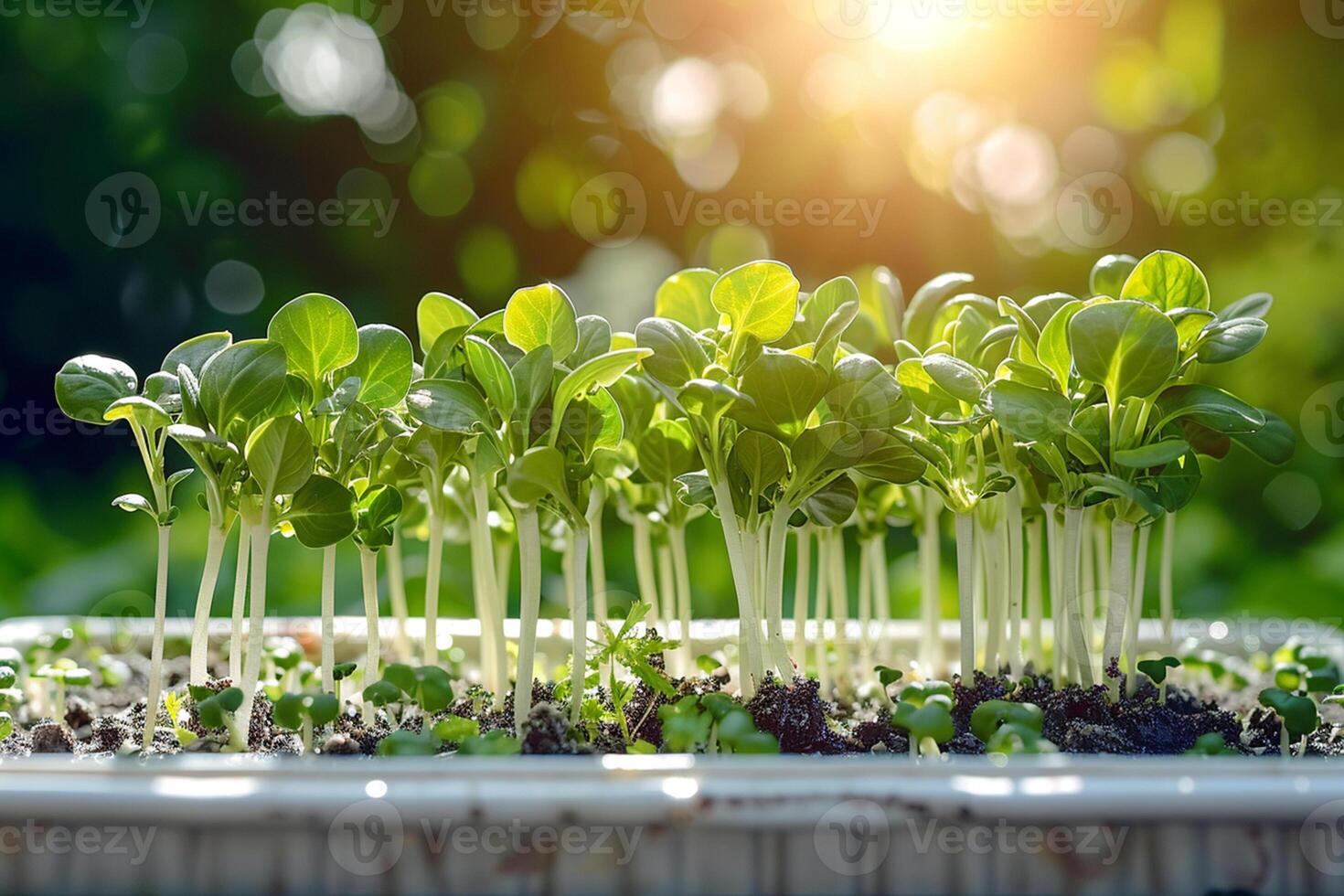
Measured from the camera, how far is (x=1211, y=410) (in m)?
0.64

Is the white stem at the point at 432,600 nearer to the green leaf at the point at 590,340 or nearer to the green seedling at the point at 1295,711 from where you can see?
the green leaf at the point at 590,340

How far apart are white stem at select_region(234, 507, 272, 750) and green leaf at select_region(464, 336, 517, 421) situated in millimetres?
163

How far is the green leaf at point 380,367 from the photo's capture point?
0.69 meters

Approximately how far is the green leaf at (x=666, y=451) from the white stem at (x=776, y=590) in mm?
98

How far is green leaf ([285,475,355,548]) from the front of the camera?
0.65 meters

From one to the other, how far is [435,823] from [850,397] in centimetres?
36

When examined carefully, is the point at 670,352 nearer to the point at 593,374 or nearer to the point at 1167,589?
the point at 593,374

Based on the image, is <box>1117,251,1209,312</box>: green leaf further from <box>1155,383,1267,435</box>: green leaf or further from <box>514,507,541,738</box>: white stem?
<box>514,507,541,738</box>: white stem

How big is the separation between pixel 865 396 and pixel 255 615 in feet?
1.43
